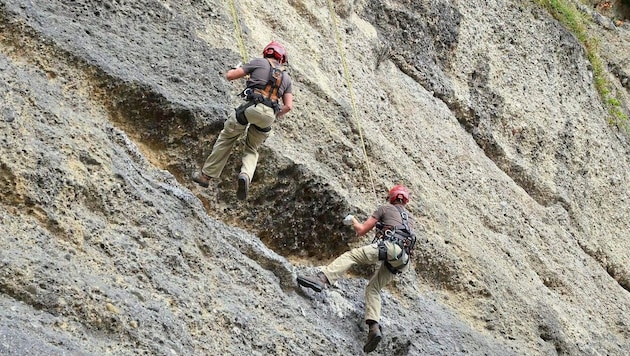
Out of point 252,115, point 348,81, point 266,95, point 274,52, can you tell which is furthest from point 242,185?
point 348,81

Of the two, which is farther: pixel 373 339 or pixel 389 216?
pixel 389 216

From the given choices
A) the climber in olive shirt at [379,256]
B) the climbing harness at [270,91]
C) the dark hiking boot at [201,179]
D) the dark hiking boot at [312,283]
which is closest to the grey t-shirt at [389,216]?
the climber in olive shirt at [379,256]

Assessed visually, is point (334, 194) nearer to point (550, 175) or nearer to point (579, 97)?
point (550, 175)

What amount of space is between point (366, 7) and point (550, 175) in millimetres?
5499

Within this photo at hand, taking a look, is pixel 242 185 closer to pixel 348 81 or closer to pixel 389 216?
pixel 389 216

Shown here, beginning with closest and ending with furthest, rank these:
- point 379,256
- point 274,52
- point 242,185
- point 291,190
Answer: point 242,185 → point 274,52 → point 379,256 → point 291,190

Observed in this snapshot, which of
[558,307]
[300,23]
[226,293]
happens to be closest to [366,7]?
[300,23]

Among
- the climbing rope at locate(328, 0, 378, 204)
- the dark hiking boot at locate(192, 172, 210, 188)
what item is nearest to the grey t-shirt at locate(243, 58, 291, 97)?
the dark hiking boot at locate(192, 172, 210, 188)

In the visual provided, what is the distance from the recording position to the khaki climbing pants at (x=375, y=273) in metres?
9.20

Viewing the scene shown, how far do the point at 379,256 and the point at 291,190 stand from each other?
1503 millimetres

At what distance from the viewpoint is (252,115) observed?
28.9ft

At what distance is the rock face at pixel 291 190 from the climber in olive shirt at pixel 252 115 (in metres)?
0.47

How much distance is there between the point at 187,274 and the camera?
25.4 feet

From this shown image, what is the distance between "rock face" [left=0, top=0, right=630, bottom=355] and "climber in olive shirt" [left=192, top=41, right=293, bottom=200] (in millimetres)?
475
